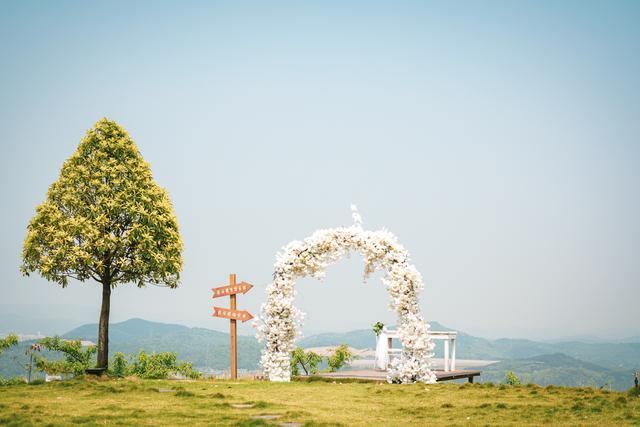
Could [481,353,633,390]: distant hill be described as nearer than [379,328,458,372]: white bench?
No

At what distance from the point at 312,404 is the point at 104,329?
43.9 ft

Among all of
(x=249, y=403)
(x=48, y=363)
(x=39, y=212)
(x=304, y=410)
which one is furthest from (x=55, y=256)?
(x=304, y=410)

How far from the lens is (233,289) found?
84.5 ft

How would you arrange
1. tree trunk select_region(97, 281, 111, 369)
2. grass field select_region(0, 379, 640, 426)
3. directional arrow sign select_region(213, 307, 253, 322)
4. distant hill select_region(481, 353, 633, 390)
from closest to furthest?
grass field select_region(0, 379, 640, 426) < directional arrow sign select_region(213, 307, 253, 322) < tree trunk select_region(97, 281, 111, 369) < distant hill select_region(481, 353, 633, 390)

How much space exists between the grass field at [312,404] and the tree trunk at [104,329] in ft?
15.0

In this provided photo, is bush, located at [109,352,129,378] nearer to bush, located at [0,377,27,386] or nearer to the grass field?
bush, located at [0,377,27,386]

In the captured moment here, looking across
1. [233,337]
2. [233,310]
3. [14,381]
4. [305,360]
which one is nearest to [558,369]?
[305,360]

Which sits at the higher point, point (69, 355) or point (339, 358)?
point (69, 355)

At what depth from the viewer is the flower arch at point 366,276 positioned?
23.1 metres

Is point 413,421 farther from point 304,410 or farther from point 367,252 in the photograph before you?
point 367,252

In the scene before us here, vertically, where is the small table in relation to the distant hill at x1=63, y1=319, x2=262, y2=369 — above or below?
above

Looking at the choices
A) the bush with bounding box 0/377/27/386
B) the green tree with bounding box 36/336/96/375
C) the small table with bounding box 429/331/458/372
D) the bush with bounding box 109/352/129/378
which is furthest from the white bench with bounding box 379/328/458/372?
the bush with bounding box 109/352/129/378

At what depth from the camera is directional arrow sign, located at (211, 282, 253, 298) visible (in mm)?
25625

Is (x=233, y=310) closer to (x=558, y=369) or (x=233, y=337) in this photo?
(x=233, y=337)
